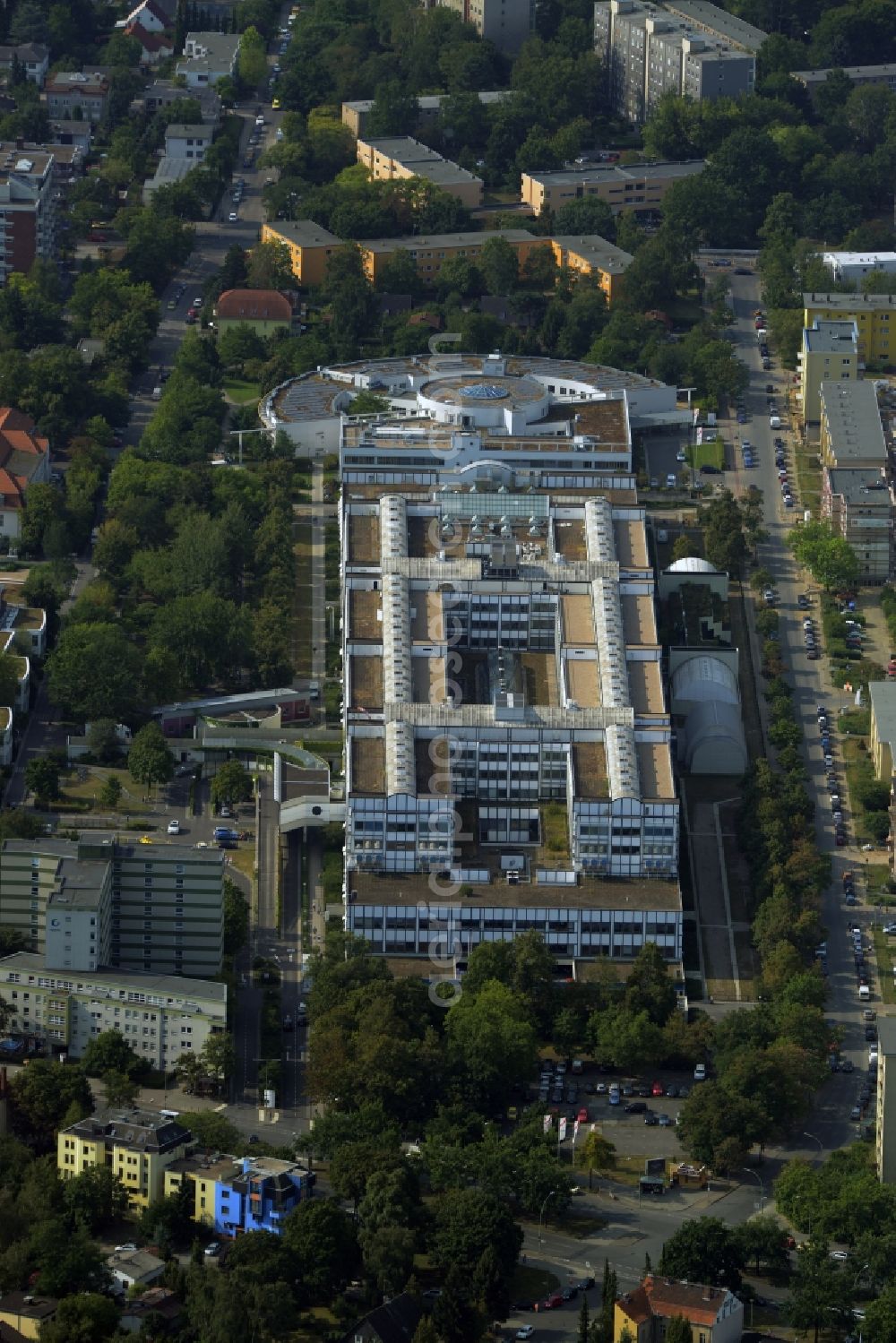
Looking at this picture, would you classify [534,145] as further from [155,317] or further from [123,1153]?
[123,1153]

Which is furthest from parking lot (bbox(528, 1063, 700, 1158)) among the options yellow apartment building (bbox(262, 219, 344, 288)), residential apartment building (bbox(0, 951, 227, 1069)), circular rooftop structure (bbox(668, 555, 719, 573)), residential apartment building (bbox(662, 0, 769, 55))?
residential apartment building (bbox(662, 0, 769, 55))

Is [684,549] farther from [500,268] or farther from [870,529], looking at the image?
[500,268]

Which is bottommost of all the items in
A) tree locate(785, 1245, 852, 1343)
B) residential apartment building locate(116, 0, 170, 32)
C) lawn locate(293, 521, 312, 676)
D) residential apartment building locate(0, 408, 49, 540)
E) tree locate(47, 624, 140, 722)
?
tree locate(785, 1245, 852, 1343)

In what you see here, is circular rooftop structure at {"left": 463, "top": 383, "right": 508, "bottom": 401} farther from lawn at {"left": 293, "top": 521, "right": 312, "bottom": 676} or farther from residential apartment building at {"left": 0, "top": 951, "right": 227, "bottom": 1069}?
residential apartment building at {"left": 0, "top": 951, "right": 227, "bottom": 1069}

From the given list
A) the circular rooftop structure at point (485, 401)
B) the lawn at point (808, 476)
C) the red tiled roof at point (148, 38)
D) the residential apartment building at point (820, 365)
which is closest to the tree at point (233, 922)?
the circular rooftop structure at point (485, 401)

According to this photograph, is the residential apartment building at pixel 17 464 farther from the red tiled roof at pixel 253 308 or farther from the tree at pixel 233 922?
the tree at pixel 233 922

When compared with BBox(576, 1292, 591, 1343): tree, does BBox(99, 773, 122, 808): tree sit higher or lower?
higher

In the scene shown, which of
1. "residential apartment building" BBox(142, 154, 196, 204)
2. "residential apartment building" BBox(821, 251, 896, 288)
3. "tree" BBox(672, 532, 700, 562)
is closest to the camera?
"tree" BBox(672, 532, 700, 562)
